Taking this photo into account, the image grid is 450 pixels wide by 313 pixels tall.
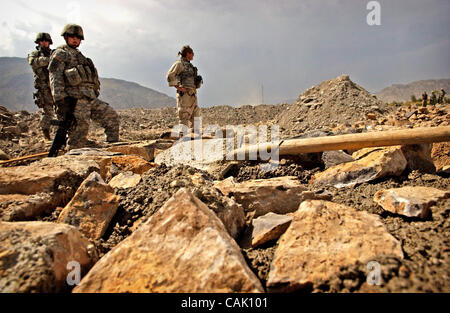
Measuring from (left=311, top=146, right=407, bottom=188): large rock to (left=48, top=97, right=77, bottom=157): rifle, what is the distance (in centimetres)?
456

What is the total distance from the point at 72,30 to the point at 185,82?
2.39 meters

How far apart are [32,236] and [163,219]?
65 centimetres

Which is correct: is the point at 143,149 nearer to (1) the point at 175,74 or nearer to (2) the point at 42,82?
(1) the point at 175,74

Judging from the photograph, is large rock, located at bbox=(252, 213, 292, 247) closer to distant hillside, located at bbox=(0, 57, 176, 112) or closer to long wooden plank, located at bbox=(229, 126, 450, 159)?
long wooden plank, located at bbox=(229, 126, 450, 159)

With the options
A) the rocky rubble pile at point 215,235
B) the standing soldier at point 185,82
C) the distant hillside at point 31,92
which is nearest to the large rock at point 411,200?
the rocky rubble pile at point 215,235

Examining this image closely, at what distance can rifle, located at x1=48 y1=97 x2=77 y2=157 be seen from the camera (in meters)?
4.74

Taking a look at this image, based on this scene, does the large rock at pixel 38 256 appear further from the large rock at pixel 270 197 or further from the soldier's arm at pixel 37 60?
the soldier's arm at pixel 37 60

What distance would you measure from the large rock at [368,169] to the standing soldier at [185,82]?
13.9 feet

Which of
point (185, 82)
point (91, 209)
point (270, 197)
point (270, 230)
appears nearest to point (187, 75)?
point (185, 82)

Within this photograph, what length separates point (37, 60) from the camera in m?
7.15

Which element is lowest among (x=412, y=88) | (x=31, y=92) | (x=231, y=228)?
(x=231, y=228)

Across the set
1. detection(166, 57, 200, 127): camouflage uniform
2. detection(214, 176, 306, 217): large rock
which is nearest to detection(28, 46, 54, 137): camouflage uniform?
detection(166, 57, 200, 127): camouflage uniform

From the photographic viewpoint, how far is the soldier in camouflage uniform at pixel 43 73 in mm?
7094
